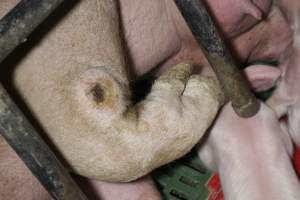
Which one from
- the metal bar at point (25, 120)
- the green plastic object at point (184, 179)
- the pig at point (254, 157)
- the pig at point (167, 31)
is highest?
the metal bar at point (25, 120)

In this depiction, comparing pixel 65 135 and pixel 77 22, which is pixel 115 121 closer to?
pixel 65 135

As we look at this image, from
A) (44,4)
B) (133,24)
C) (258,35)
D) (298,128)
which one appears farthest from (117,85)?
(258,35)

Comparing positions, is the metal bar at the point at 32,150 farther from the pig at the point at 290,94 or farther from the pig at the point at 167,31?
the pig at the point at 290,94

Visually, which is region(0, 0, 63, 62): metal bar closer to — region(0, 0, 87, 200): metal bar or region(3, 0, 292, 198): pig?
region(0, 0, 87, 200): metal bar

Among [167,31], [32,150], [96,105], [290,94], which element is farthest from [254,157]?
[32,150]

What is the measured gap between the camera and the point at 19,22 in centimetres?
87

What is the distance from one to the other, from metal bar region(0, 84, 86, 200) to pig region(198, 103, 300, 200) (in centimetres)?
48

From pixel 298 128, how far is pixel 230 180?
10.2 inches

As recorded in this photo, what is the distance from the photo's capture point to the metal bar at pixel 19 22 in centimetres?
86

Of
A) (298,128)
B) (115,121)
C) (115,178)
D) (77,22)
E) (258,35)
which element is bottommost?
(298,128)

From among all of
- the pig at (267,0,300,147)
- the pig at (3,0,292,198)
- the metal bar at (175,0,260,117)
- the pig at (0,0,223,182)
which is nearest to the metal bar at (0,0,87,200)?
the pig at (0,0,223,182)

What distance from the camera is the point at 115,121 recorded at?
0.99 m

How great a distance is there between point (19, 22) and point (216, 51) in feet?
1.36

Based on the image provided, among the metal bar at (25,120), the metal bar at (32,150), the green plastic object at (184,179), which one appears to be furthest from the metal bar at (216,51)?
the green plastic object at (184,179)
